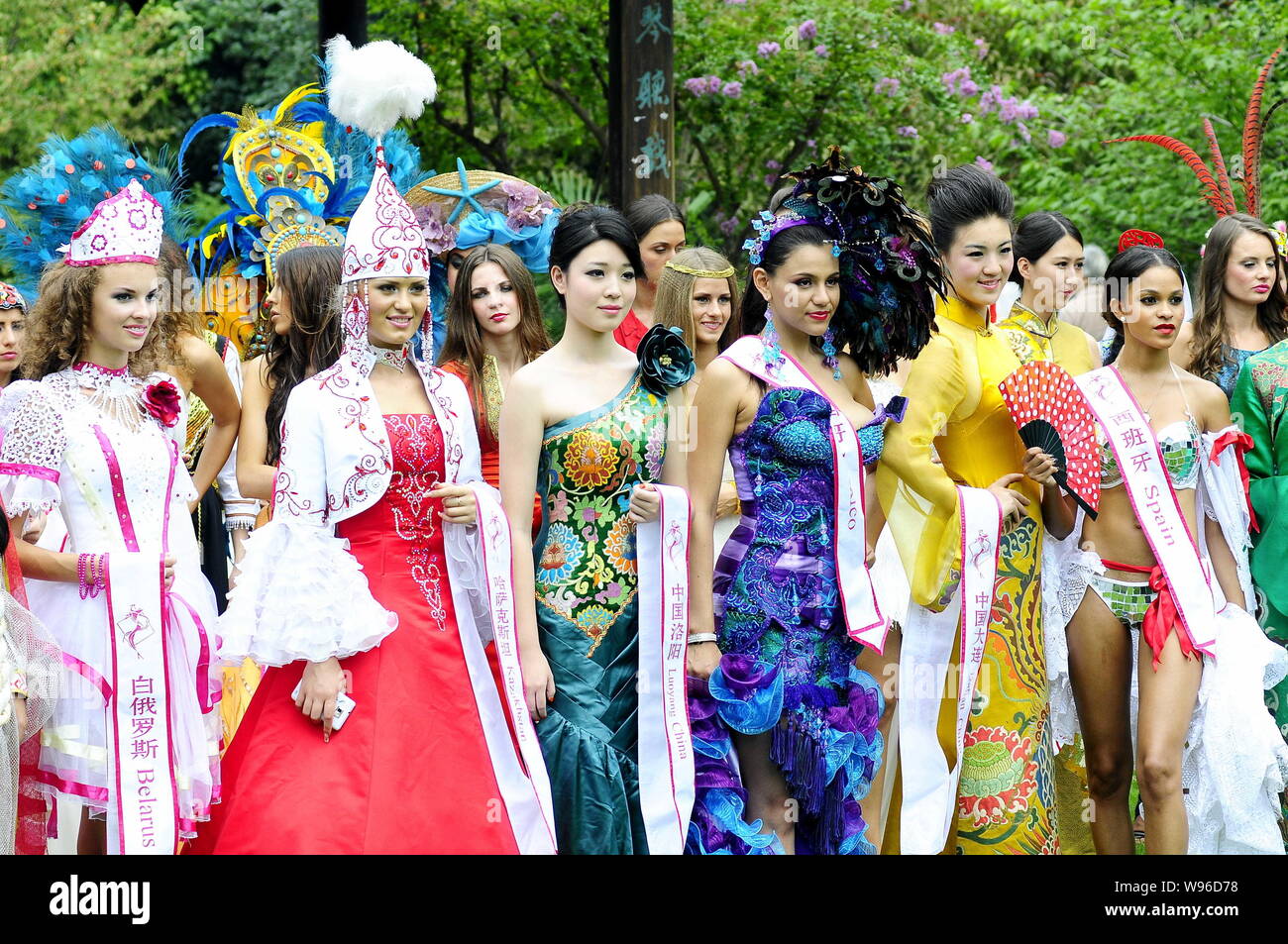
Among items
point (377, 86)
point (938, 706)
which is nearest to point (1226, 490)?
point (938, 706)

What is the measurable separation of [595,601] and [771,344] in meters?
0.81

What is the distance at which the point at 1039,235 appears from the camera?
16.3 feet

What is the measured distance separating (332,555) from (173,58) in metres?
11.1

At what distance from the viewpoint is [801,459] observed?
412cm

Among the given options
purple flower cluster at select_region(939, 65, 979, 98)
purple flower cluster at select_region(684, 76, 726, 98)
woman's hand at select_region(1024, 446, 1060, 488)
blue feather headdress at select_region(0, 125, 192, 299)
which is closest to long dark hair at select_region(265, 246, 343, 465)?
blue feather headdress at select_region(0, 125, 192, 299)

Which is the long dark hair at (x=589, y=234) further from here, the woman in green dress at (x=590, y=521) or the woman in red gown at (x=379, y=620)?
the woman in red gown at (x=379, y=620)

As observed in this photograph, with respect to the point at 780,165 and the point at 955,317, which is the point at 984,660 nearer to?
the point at 955,317

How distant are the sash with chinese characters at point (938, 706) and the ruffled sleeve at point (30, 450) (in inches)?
88.2

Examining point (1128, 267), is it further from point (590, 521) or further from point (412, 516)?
point (412, 516)

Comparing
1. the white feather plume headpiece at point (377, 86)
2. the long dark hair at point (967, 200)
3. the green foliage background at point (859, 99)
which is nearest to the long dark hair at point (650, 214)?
the long dark hair at point (967, 200)

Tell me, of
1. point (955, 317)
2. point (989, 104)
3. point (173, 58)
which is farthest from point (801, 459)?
point (173, 58)

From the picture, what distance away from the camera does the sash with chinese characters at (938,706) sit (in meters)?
4.28

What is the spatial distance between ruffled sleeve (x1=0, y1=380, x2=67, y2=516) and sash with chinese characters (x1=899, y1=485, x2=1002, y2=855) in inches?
88.2

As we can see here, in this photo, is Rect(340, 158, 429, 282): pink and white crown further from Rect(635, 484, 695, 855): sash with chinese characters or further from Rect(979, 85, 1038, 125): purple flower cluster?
Rect(979, 85, 1038, 125): purple flower cluster
